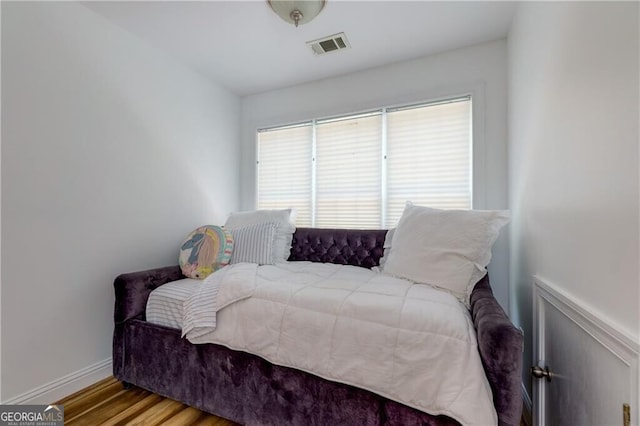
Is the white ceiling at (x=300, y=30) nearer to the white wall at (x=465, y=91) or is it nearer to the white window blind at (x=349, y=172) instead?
the white wall at (x=465, y=91)

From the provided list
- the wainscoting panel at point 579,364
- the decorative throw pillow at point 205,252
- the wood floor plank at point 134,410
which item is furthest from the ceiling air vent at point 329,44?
the wood floor plank at point 134,410

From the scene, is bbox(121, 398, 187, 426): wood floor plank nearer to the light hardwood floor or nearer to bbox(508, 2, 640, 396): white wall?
the light hardwood floor

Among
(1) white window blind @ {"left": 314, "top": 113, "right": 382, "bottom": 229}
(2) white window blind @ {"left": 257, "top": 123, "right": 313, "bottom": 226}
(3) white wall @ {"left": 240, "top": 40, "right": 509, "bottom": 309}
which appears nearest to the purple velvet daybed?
(1) white window blind @ {"left": 314, "top": 113, "right": 382, "bottom": 229}

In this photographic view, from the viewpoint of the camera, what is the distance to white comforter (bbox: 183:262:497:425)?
3.17ft

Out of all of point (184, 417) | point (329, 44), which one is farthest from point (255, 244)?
point (329, 44)

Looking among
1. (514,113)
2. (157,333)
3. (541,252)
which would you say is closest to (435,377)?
(541,252)

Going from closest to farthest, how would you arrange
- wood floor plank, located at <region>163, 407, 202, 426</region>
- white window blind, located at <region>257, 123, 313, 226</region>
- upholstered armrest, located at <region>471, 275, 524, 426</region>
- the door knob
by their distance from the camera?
1. upholstered armrest, located at <region>471, 275, 524, 426</region>
2. the door knob
3. wood floor plank, located at <region>163, 407, 202, 426</region>
4. white window blind, located at <region>257, 123, 313, 226</region>

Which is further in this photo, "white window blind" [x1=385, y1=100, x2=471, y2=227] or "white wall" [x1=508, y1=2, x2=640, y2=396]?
"white window blind" [x1=385, y1=100, x2=471, y2=227]

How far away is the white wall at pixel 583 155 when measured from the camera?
72cm

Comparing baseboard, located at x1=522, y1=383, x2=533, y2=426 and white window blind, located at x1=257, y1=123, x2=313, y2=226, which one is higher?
white window blind, located at x1=257, y1=123, x2=313, y2=226

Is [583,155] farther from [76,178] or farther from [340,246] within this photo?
[76,178]

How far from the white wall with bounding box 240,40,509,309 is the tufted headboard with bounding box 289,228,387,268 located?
87 centimetres

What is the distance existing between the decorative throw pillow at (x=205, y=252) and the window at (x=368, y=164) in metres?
0.93

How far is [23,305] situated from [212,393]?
116 cm
